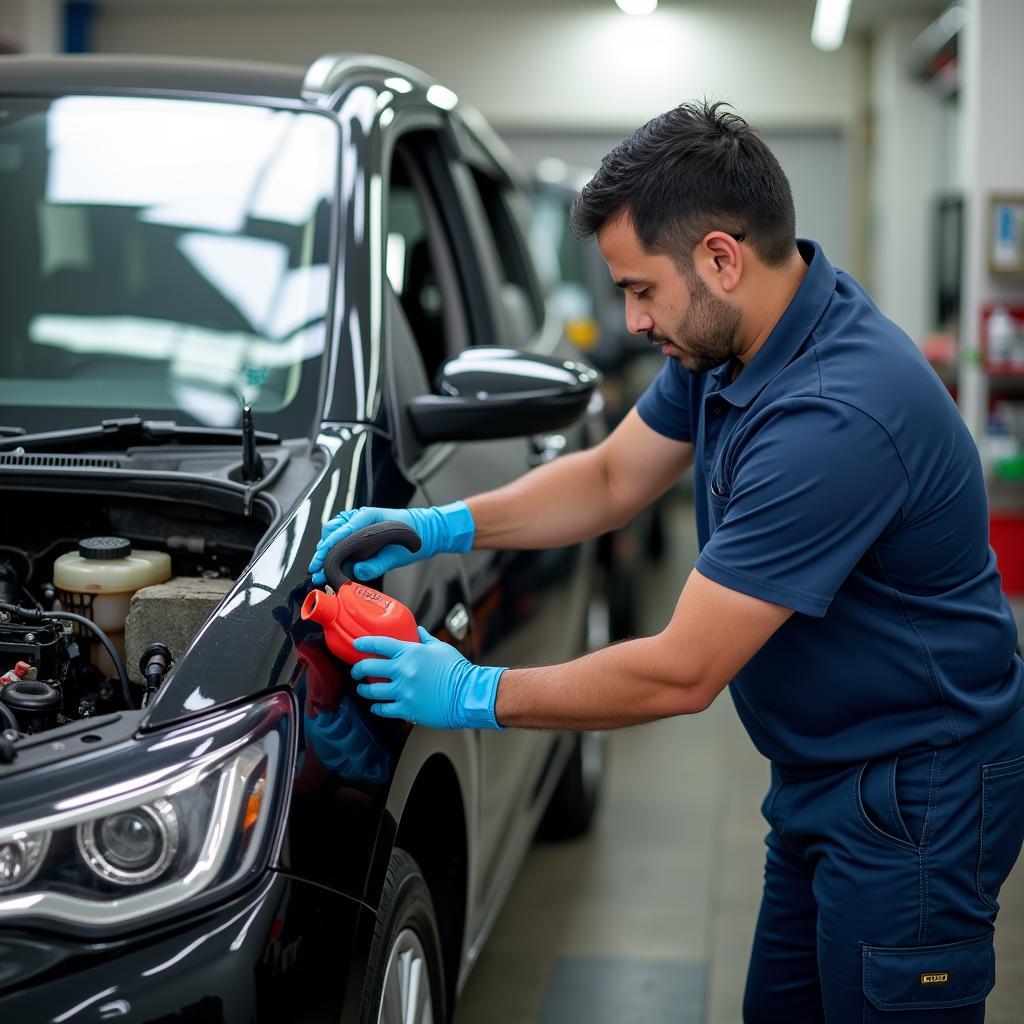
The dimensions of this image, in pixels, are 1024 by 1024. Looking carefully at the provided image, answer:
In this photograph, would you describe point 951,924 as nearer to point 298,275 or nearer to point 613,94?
point 298,275

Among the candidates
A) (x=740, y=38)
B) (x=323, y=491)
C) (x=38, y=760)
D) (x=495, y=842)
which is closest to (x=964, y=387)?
(x=495, y=842)

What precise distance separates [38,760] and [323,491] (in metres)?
0.59

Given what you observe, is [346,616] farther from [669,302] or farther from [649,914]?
[649,914]

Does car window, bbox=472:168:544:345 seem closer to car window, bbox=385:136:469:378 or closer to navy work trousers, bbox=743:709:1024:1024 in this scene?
car window, bbox=385:136:469:378

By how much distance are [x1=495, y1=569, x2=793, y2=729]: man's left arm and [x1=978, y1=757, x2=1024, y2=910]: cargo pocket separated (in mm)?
424

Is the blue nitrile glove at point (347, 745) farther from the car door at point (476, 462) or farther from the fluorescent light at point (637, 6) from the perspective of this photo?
the fluorescent light at point (637, 6)

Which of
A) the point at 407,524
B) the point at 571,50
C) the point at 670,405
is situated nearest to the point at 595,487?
the point at 670,405

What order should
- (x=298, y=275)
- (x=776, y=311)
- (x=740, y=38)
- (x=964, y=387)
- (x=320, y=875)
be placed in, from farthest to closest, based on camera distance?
(x=740, y=38)
(x=964, y=387)
(x=298, y=275)
(x=776, y=311)
(x=320, y=875)

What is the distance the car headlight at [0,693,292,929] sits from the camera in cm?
138

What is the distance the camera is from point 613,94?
43.3ft

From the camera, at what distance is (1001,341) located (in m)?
6.22

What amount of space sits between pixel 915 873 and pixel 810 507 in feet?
1.77

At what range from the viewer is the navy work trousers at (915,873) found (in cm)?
180

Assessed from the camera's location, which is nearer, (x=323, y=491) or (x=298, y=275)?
(x=323, y=491)
